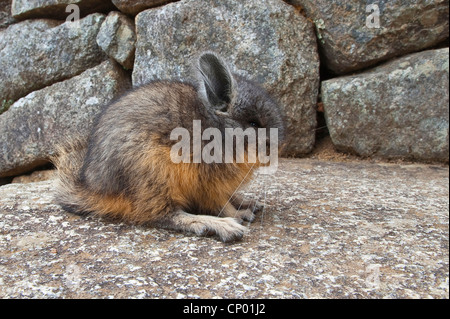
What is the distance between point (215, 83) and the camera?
3.20m

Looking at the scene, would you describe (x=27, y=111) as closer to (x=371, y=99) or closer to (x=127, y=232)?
(x=127, y=232)

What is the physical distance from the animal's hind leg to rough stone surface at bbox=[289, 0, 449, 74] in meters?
3.13

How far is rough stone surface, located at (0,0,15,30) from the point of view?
6672 mm

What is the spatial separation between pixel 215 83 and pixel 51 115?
375 centimetres

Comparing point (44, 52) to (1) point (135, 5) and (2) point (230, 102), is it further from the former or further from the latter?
(2) point (230, 102)

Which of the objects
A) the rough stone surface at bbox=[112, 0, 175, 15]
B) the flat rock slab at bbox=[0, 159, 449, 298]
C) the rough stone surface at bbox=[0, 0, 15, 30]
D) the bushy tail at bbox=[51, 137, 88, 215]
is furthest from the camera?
the rough stone surface at bbox=[0, 0, 15, 30]

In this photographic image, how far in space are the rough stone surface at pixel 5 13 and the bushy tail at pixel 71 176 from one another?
3.91 meters

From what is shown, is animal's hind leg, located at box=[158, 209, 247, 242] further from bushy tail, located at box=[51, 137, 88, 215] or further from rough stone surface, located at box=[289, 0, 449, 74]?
rough stone surface, located at box=[289, 0, 449, 74]

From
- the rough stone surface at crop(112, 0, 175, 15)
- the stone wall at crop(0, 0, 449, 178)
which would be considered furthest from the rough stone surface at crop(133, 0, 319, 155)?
the rough stone surface at crop(112, 0, 175, 15)

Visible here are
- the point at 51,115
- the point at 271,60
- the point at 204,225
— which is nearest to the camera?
the point at 204,225

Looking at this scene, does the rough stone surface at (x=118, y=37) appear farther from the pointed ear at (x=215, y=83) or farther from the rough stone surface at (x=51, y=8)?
the pointed ear at (x=215, y=83)

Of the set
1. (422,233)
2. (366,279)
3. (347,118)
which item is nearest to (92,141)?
(366,279)


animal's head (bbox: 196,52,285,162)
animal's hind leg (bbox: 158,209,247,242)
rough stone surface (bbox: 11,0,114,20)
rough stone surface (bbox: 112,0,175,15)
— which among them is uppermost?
rough stone surface (bbox: 11,0,114,20)

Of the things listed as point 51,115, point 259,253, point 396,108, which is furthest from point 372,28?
point 51,115
